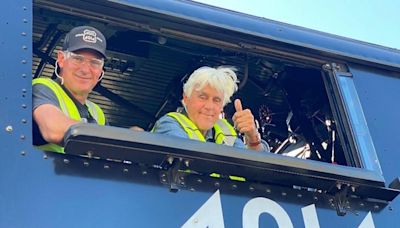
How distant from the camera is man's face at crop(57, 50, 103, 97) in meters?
2.75

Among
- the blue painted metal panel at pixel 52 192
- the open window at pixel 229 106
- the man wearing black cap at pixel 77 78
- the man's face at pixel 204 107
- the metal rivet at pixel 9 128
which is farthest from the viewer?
the man's face at pixel 204 107

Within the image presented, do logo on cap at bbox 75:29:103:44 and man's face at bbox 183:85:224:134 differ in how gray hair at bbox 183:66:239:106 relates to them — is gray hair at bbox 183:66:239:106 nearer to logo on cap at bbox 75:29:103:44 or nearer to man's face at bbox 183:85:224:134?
man's face at bbox 183:85:224:134

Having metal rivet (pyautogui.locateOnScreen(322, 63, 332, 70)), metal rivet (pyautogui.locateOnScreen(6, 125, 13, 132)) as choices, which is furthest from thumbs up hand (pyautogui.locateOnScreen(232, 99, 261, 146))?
metal rivet (pyautogui.locateOnScreen(6, 125, 13, 132))

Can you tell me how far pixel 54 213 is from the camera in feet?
7.14

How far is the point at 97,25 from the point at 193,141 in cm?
86

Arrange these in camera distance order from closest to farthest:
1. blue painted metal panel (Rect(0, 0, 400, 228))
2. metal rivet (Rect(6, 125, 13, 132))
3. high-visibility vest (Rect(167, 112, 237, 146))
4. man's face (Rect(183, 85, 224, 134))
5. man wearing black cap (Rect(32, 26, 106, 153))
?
blue painted metal panel (Rect(0, 0, 400, 228))
metal rivet (Rect(6, 125, 13, 132))
man wearing black cap (Rect(32, 26, 106, 153))
high-visibility vest (Rect(167, 112, 237, 146))
man's face (Rect(183, 85, 224, 134))

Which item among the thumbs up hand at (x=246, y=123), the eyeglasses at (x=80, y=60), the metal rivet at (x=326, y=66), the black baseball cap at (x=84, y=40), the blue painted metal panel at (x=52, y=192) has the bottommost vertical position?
the blue painted metal panel at (x=52, y=192)

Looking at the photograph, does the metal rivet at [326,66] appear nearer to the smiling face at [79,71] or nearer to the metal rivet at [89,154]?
the smiling face at [79,71]

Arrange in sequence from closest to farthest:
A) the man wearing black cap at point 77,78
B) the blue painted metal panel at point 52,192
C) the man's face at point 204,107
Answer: the blue painted metal panel at point 52,192 → the man wearing black cap at point 77,78 → the man's face at point 204,107

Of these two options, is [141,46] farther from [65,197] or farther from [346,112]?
[65,197]

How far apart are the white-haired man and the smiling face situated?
38 cm

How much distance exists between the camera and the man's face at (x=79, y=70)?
2.75m

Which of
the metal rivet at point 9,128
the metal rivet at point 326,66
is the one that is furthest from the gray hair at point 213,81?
the metal rivet at point 9,128

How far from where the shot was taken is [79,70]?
9.07ft
